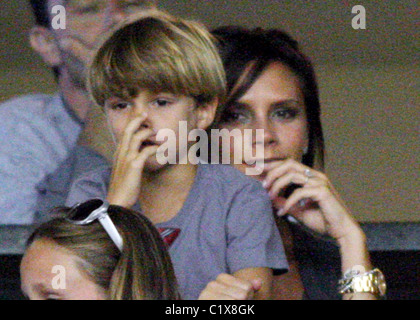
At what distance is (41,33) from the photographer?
2.71 metres

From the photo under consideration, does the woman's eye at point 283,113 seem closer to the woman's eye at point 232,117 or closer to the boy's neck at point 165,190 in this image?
the woman's eye at point 232,117

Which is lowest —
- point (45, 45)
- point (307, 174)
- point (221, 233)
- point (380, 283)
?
point (380, 283)

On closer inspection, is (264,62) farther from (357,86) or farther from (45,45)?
(45,45)

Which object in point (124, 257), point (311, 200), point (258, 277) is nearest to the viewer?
point (124, 257)

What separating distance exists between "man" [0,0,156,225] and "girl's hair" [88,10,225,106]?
29cm

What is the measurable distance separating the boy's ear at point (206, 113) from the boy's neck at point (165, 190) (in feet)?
0.37

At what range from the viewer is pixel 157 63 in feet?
7.28

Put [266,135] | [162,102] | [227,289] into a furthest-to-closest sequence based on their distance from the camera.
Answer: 1. [266,135]
2. [162,102]
3. [227,289]

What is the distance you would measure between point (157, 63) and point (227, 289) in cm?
59

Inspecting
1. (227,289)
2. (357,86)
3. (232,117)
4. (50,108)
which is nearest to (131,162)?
(232,117)

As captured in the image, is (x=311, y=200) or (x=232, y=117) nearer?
(x=311, y=200)

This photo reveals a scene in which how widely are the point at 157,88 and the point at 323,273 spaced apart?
72cm

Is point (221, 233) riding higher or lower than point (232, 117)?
lower

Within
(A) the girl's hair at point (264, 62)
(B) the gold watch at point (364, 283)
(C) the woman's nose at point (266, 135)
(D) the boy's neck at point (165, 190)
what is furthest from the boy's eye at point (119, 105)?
(B) the gold watch at point (364, 283)
